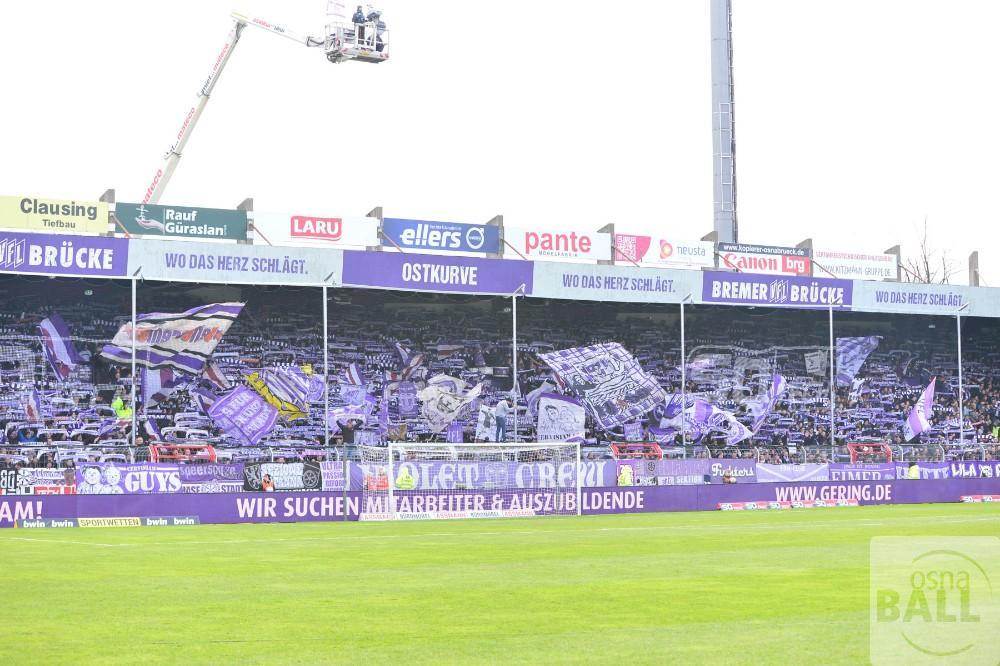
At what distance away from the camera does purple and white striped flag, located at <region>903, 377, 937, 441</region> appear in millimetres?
49562

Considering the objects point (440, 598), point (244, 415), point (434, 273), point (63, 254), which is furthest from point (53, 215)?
point (440, 598)

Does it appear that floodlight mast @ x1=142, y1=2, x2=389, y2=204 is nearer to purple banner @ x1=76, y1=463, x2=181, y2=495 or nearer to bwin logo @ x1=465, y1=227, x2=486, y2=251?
bwin logo @ x1=465, y1=227, x2=486, y2=251

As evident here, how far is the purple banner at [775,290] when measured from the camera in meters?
44.3

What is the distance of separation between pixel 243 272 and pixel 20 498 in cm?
1117

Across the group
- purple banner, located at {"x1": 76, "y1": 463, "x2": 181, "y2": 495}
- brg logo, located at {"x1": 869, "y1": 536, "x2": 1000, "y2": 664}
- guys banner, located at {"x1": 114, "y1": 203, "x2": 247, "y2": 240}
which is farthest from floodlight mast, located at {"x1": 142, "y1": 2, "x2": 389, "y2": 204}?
brg logo, located at {"x1": 869, "y1": 536, "x2": 1000, "y2": 664}

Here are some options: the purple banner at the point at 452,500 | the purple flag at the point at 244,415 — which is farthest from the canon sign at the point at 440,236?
the purple banner at the point at 452,500

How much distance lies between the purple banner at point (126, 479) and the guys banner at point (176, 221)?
418 inches

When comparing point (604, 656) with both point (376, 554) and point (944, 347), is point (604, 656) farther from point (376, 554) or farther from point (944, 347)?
point (944, 347)

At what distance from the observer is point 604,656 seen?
30.6ft

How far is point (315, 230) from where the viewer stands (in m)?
42.9

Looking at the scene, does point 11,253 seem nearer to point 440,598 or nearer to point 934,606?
point 440,598

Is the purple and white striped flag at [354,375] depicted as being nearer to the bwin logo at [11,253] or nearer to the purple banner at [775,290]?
the purple banner at [775,290]

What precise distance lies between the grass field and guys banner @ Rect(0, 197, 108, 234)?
17.4 meters

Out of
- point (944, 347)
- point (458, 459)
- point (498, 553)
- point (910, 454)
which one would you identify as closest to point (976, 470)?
point (910, 454)
